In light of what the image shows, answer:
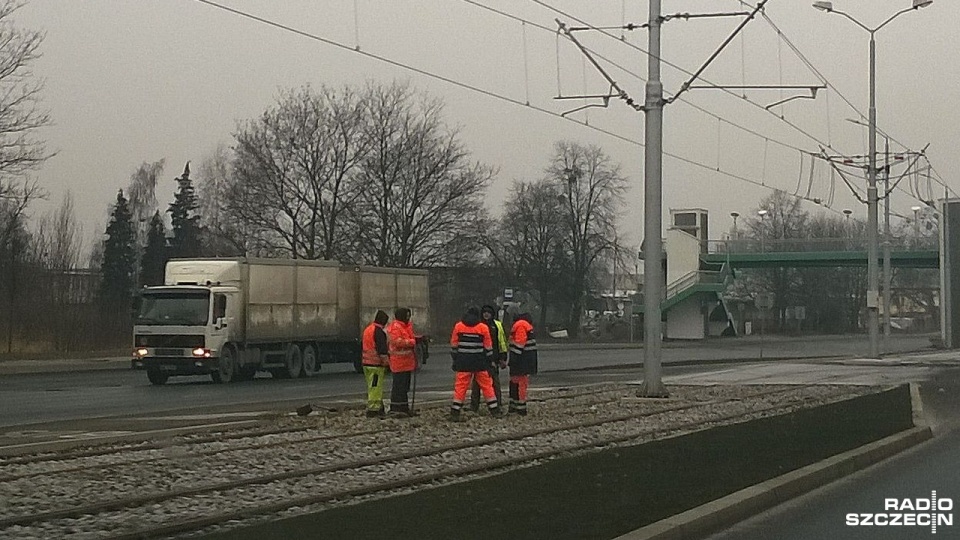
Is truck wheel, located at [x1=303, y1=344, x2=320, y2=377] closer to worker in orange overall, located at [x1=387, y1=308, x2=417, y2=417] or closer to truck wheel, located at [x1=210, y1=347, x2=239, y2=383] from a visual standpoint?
truck wheel, located at [x1=210, y1=347, x2=239, y2=383]

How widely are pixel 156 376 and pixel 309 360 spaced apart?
5.41 meters

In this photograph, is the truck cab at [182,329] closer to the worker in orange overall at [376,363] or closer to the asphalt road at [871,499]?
the worker in orange overall at [376,363]

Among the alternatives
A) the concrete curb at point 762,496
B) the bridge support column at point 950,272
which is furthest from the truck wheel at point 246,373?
the bridge support column at point 950,272

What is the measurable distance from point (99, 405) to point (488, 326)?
8.87 metres

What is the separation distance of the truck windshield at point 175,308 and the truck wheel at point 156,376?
1268 mm

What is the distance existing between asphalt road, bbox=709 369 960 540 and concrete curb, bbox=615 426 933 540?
11 centimetres

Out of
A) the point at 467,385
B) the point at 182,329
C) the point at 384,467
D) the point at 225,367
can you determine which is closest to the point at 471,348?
the point at 467,385

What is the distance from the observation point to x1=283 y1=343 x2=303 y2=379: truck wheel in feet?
120

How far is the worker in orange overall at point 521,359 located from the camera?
20.8 metres

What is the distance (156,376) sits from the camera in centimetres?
3356

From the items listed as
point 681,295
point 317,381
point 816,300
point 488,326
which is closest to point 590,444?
point 488,326

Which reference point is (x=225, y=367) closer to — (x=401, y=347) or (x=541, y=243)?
(x=401, y=347)

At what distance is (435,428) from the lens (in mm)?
18688

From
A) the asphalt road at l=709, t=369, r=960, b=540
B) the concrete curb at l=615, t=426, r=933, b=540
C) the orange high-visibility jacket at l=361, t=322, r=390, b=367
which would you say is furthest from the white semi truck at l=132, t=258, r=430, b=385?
the concrete curb at l=615, t=426, r=933, b=540
